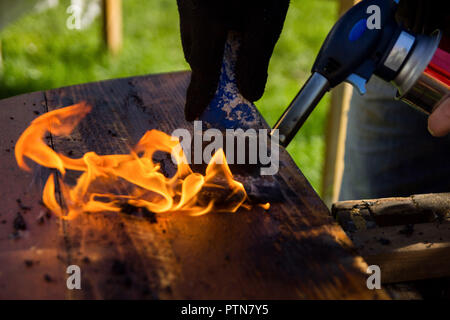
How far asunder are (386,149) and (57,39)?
3.69 metres

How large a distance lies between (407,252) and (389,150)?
1.23 m

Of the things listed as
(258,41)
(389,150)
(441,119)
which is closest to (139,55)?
(389,150)

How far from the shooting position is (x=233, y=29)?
1.33 meters

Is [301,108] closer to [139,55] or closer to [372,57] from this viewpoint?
[372,57]

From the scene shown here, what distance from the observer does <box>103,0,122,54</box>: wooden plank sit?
423 cm

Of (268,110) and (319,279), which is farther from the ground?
(268,110)

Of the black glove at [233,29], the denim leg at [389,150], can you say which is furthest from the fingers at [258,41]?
the denim leg at [389,150]

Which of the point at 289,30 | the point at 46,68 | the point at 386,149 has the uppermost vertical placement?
the point at 289,30

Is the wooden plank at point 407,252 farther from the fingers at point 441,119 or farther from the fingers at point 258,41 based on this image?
the fingers at point 258,41

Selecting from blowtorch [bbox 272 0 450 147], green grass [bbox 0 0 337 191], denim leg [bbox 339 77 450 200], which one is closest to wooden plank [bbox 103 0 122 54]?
green grass [bbox 0 0 337 191]

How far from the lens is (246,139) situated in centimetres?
145
